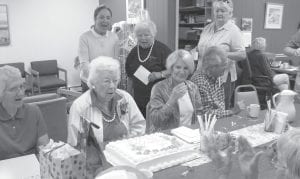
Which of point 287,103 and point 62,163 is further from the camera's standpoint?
point 287,103

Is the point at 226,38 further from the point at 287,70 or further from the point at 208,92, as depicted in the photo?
the point at 287,70

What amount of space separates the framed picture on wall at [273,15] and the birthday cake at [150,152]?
5.61m

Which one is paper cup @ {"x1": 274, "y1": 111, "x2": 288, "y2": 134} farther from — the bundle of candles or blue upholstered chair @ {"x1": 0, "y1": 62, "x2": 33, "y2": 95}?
blue upholstered chair @ {"x1": 0, "y1": 62, "x2": 33, "y2": 95}

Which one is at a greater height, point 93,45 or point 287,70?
point 93,45

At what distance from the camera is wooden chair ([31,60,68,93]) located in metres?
5.90

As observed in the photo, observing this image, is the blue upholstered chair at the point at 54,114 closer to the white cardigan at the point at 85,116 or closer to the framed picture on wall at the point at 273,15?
the white cardigan at the point at 85,116

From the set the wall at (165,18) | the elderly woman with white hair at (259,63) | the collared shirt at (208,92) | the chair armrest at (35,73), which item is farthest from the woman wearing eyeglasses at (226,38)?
the chair armrest at (35,73)

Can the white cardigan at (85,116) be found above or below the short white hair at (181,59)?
below

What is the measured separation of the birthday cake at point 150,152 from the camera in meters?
1.41

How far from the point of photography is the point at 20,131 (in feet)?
6.35

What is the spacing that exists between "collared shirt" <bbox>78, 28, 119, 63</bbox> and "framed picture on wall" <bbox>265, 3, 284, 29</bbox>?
4422 millimetres

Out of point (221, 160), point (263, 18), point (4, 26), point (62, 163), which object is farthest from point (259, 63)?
point (4, 26)

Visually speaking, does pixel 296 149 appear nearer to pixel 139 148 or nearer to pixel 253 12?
pixel 139 148

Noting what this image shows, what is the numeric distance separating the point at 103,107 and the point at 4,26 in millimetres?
4956
